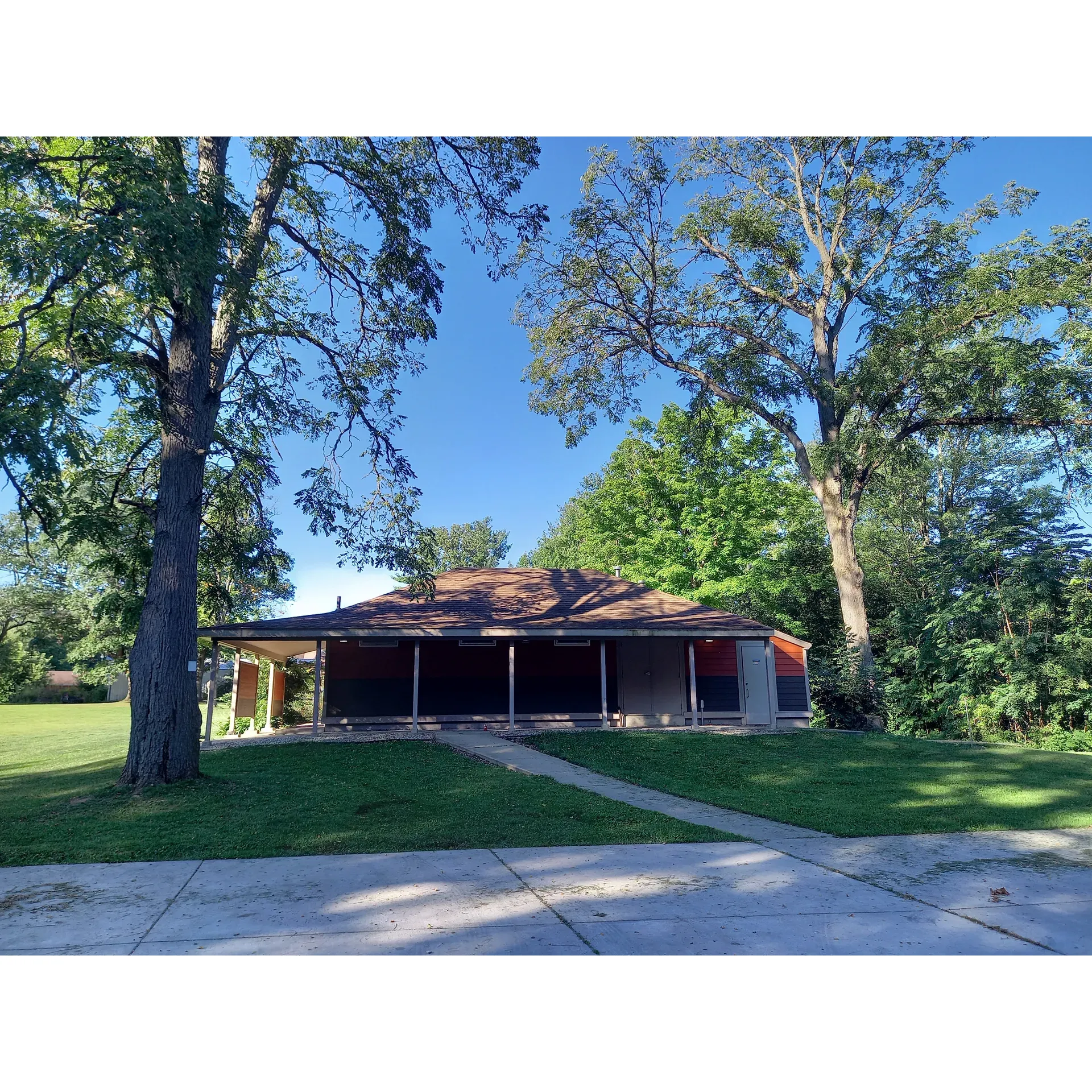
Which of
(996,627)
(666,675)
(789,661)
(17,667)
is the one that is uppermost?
(996,627)

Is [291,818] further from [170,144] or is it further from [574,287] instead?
[574,287]

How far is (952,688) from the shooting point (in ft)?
64.9

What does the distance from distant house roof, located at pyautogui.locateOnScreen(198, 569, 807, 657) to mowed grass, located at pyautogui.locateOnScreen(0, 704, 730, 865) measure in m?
3.36

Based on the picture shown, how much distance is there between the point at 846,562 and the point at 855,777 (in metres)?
10.7

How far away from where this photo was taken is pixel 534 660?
59.0ft

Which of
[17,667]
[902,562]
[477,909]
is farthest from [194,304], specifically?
[17,667]

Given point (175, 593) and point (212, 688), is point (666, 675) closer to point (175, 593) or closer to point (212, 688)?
point (212, 688)

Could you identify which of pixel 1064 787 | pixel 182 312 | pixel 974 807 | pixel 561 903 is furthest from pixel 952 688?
pixel 182 312

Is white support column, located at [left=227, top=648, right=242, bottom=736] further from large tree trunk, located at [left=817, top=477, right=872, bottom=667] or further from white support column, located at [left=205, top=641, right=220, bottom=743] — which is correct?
large tree trunk, located at [left=817, top=477, right=872, bottom=667]

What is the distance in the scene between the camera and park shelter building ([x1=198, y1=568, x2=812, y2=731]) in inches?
626

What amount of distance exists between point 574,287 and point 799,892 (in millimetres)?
18670

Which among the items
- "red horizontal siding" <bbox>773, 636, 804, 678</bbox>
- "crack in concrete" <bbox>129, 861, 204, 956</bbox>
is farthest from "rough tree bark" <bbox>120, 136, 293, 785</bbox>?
"red horizontal siding" <bbox>773, 636, 804, 678</bbox>

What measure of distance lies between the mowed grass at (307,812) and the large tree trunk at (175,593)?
44cm

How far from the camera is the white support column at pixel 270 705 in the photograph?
19188mm
